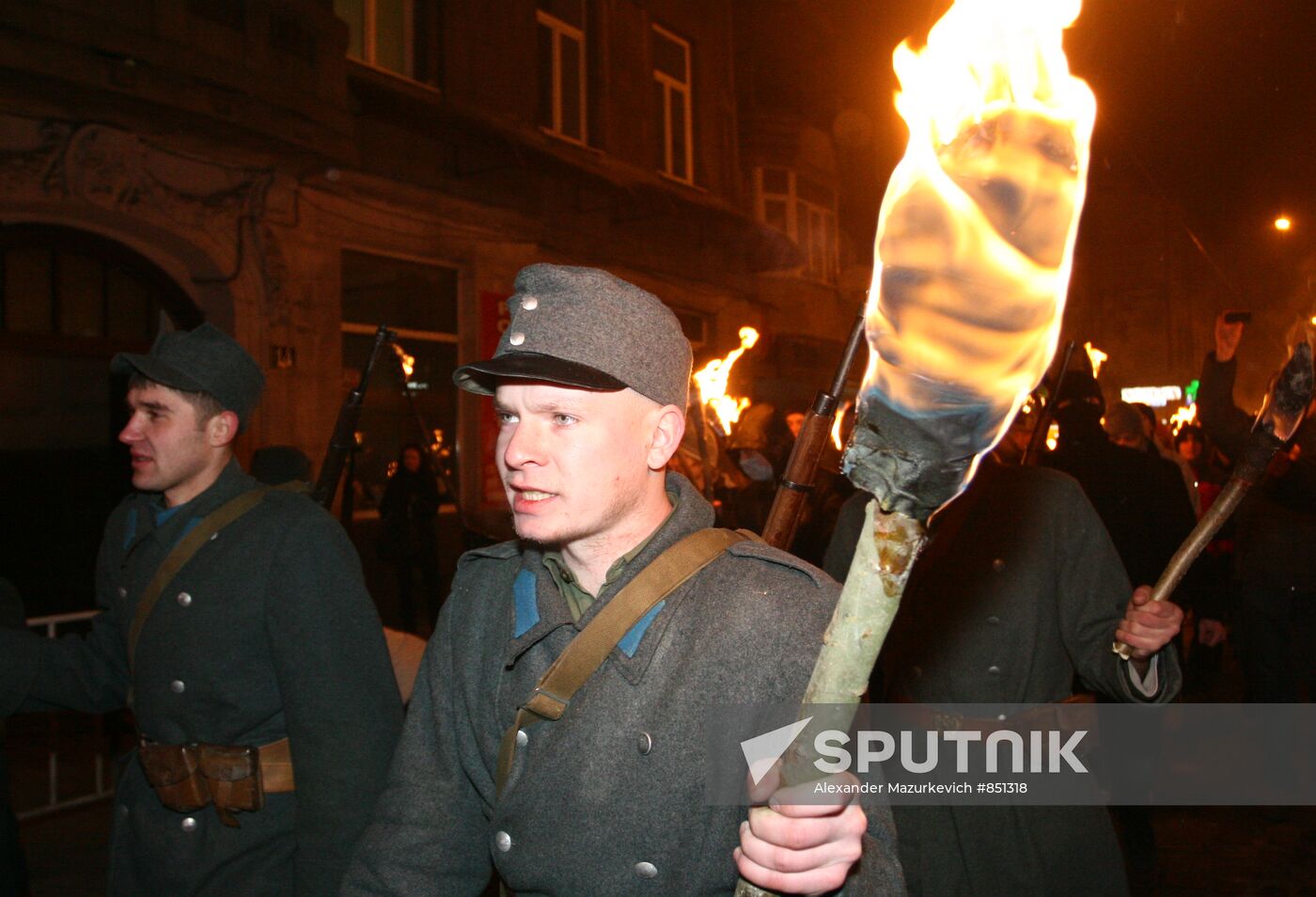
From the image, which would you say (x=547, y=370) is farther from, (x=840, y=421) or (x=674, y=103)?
(x=674, y=103)

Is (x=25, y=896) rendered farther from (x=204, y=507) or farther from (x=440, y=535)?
(x=440, y=535)

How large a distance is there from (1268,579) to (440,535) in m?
8.53

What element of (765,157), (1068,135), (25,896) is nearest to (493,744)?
(1068,135)

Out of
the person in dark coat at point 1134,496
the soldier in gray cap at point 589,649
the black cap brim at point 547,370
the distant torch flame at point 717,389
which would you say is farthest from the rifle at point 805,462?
the distant torch flame at point 717,389

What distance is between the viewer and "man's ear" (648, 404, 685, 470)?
1.95 m

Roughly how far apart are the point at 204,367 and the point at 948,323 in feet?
9.21

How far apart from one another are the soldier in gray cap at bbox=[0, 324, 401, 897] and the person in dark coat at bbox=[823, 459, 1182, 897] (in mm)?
1662

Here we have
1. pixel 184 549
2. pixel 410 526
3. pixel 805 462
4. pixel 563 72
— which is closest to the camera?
pixel 184 549

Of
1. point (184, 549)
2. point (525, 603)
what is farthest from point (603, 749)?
point (184, 549)

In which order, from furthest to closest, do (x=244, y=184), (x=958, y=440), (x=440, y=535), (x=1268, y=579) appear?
(x=440, y=535)
(x=244, y=184)
(x=1268, y=579)
(x=958, y=440)

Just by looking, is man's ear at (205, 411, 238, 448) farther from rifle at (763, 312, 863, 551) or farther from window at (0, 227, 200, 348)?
window at (0, 227, 200, 348)

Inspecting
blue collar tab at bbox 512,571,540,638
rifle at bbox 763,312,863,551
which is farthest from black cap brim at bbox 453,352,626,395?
rifle at bbox 763,312,863,551

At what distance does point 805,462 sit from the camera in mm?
3086

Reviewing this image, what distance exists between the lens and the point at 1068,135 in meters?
0.93
